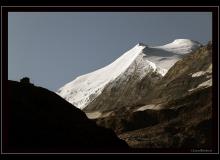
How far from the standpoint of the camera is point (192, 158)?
16125mm

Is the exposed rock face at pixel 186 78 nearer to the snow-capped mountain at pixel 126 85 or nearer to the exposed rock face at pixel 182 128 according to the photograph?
the snow-capped mountain at pixel 126 85

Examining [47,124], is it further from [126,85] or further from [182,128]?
[126,85]

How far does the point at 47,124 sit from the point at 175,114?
92917 millimetres

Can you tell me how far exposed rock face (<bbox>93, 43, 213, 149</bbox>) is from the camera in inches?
4289

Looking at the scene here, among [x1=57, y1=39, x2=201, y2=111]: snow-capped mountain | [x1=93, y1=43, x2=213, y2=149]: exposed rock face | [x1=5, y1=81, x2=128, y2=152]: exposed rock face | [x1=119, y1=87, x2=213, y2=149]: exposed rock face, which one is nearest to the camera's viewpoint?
[x1=5, y1=81, x2=128, y2=152]: exposed rock face

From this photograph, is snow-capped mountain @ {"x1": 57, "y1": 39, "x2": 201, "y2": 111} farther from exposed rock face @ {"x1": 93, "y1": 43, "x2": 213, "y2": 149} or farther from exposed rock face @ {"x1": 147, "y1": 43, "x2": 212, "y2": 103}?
exposed rock face @ {"x1": 147, "y1": 43, "x2": 212, "y2": 103}

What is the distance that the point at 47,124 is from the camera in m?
36.9

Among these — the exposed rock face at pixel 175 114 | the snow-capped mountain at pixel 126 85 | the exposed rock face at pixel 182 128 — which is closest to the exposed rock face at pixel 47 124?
the exposed rock face at pixel 175 114

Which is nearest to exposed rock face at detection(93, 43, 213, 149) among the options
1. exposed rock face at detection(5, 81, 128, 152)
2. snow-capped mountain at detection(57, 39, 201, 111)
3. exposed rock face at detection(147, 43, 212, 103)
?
exposed rock face at detection(147, 43, 212, 103)

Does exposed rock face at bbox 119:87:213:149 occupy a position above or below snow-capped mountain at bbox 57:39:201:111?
below

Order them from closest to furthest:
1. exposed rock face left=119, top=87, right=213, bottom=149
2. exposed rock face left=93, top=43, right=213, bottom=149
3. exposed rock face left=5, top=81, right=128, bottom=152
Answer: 1. exposed rock face left=5, top=81, right=128, bottom=152
2. exposed rock face left=119, top=87, right=213, bottom=149
3. exposed rock face left=93, top=43, right=213, bottom=149

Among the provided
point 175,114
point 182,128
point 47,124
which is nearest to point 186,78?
point 175,114

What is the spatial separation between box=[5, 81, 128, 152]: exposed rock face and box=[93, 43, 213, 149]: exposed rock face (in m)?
58.2
